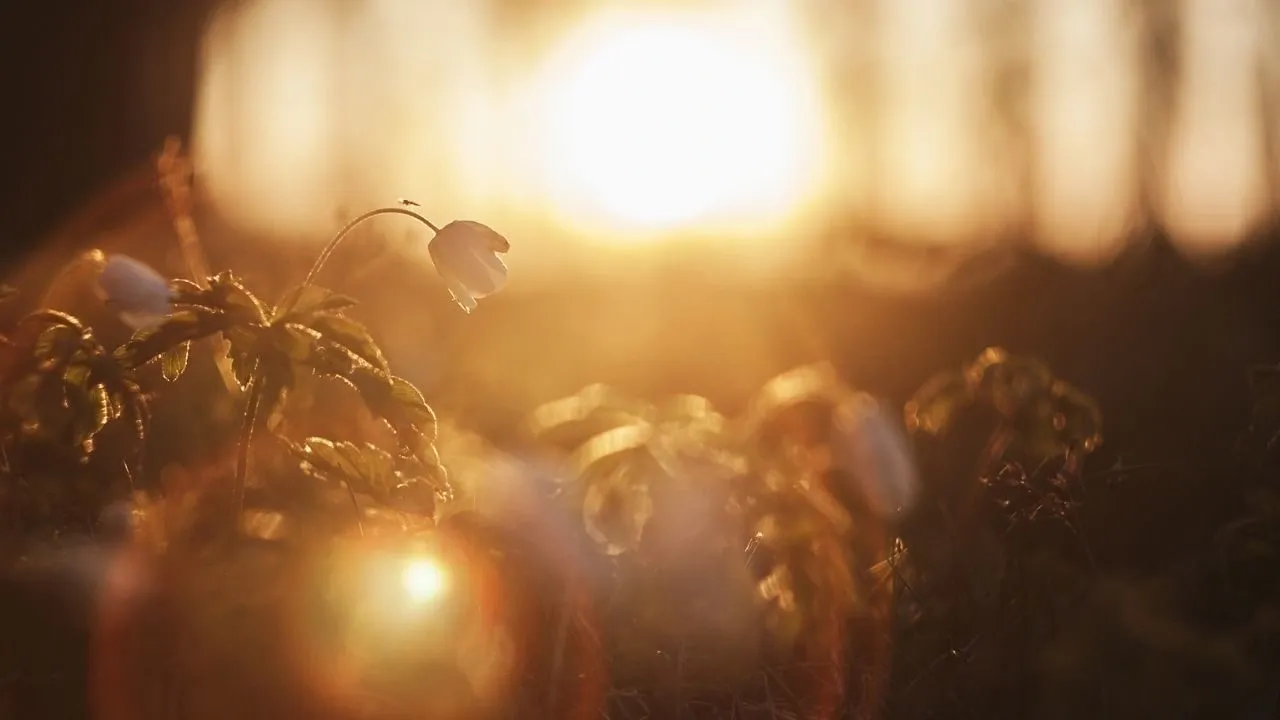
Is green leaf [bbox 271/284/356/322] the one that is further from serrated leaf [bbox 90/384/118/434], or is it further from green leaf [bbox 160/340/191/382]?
serrated leaf [bbox 90/384/118/434]

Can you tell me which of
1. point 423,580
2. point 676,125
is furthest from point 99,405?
point 676,125

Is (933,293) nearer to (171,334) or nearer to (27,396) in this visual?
(171,334)

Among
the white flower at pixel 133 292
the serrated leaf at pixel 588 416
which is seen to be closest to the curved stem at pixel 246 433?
the white flower at pixel 133 292

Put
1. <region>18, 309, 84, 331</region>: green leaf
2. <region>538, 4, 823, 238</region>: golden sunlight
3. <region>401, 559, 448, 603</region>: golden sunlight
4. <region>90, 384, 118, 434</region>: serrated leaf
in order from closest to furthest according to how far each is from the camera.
A: <region>90, 384, 118, 434</region>: serrated leaf, <region>18, 309, 84, 331</region>: green leaf, <region>401, 559, 448, 603</region>: golden sunlight, <region>538, 4, 823, 238</region>: golden sunlight

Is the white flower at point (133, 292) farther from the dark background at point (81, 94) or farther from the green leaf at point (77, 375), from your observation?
the dark background at point (81, 94)

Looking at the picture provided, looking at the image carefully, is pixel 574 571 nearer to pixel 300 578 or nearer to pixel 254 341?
pixel 300 578

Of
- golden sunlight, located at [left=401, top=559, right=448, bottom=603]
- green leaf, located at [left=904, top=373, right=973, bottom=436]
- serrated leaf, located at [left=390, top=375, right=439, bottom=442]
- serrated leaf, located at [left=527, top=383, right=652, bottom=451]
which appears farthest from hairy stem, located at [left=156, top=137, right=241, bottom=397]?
green leaf, located at [left=904, top=373, right=973, bottom=436]
